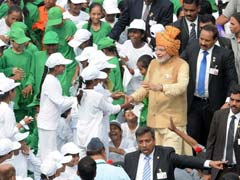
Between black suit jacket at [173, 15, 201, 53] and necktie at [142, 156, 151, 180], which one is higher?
black suit jacket at [173, 15, 201, 53]

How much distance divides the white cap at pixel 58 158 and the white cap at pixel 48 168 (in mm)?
66

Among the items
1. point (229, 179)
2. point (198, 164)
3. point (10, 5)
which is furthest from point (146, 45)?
point (229, 179)

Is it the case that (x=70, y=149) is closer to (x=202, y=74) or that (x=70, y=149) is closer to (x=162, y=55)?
(x=162, y=55)

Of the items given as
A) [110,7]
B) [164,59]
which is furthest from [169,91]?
[110,7]

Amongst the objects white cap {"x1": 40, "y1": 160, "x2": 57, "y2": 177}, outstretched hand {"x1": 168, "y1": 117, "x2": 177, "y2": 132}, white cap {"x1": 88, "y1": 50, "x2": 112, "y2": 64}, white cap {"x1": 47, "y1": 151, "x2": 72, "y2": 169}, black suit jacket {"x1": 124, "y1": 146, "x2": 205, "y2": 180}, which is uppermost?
white cap {"x1": 88, "y1": 50, "x2": 112, "y2": 64}

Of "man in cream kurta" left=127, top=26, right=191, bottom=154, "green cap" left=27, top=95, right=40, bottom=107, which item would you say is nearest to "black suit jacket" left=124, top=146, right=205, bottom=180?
"man in cream kurta" left=127, top=26, right=191, bottom=154

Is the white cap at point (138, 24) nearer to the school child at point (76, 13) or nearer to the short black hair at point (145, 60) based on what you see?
the short black hair at point (145, 60)

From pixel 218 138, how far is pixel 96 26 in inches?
173

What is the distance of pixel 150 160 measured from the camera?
44.6 ft

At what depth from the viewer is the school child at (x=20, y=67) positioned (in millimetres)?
16672

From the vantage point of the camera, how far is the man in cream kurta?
14.8 meters

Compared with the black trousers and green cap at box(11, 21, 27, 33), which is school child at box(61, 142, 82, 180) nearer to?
the black trousers

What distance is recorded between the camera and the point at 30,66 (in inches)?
667

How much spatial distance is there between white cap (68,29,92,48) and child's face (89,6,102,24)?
0.48m
